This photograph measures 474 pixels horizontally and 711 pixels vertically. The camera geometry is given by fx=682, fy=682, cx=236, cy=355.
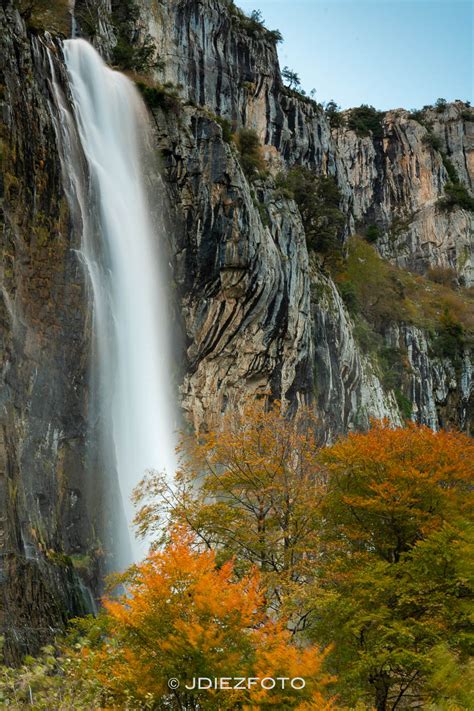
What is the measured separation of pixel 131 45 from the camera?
3778cm

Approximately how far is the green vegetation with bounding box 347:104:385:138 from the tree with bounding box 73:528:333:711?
7569cm

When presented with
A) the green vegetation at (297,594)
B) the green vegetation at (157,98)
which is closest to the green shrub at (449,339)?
the green vegetation at (157,98)

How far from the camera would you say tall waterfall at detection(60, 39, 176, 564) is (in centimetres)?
2184

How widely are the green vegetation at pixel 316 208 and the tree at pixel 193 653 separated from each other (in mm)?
34374

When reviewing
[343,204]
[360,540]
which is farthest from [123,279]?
[343,204]

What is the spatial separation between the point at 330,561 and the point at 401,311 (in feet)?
134

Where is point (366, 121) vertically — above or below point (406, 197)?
above

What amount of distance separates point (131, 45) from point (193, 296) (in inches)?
686

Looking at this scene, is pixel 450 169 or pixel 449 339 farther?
pixel 450 169

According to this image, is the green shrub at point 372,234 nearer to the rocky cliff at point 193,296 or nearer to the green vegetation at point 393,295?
the green vegetation at point 393,295

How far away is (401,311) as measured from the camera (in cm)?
5350

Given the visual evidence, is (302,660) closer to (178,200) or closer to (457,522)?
(457,522)

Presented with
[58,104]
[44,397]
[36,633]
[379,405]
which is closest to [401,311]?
[379,405]

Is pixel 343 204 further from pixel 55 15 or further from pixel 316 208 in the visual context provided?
pixel 55 15
